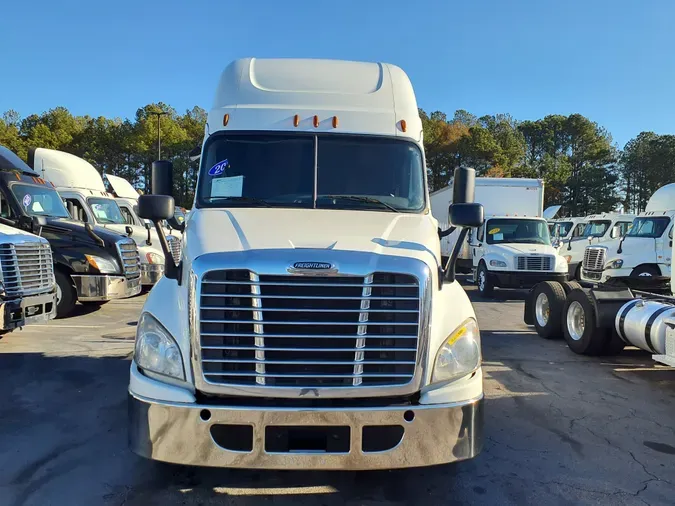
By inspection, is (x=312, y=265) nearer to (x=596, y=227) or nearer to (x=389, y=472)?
(x=389, y=472)

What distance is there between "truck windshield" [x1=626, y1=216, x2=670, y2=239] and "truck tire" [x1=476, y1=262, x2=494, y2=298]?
339 cm

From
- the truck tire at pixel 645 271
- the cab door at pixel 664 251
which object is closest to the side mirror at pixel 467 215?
the truck tire at pixel 645 271

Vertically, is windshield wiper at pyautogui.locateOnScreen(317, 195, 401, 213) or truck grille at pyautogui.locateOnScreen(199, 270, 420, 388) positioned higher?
windshield wiper at pyautogui.locateOnScreen(317, 195, 401, 213)

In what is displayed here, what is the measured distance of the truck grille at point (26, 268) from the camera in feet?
21.3

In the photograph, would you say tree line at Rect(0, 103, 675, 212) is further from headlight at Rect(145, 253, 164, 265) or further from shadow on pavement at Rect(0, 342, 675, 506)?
shadow on pavement at Rect(0, 342, 675, 506)

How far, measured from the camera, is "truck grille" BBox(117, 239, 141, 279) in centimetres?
948

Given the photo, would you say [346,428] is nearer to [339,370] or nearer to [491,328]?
[339,370]

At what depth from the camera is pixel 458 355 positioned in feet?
10.6

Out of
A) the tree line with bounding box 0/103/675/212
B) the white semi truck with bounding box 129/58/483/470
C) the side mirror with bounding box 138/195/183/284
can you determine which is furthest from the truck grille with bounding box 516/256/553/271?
the tree line with bounding box 0/103/675/212

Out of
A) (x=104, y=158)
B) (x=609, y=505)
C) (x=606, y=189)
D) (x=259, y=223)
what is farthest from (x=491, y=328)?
(x=606, y=189)

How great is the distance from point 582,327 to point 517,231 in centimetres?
696

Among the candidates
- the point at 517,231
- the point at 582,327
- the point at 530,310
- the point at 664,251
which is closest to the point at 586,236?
the point at 517,231

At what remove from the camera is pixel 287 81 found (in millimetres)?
4977

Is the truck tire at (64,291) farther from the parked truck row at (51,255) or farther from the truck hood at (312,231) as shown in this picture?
the truck hood at (312,231)
